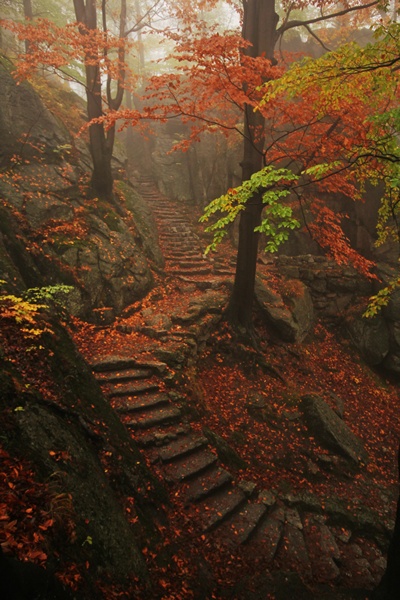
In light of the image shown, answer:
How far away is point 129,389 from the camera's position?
6656 mm

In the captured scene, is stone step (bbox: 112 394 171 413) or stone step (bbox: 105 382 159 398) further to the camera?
stone step (bbox: 105 382 159 398)

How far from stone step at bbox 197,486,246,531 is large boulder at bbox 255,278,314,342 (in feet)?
18.9

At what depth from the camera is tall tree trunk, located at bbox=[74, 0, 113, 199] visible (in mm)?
10422

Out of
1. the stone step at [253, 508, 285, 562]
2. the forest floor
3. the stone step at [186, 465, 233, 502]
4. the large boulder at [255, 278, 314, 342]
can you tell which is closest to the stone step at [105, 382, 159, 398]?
the forest floor

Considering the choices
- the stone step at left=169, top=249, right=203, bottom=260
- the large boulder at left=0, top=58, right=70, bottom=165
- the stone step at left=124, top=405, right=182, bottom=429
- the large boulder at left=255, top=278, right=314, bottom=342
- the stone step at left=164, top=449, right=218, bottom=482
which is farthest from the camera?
the stone step at left=169, top=249, right=203, bottom=260

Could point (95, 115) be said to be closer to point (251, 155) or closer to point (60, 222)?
point (60, 222)

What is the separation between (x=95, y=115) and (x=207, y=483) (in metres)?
12.0

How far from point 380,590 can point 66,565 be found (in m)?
3.98

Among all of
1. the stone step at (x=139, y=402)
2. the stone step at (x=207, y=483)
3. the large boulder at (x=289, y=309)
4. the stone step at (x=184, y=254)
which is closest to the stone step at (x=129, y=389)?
the stone step at (x=139, y=402)

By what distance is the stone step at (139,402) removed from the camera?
A: 6.23 meters

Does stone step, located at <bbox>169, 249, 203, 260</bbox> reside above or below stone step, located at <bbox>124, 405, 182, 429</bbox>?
above

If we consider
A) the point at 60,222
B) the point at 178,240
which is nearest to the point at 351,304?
the point at 178,240

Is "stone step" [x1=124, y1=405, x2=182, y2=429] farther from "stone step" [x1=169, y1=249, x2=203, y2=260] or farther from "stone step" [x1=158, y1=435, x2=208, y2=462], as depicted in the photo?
"stone step" [x1=169, y1=249, x2=203, y2=260]

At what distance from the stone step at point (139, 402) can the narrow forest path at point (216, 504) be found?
0.8 inches
